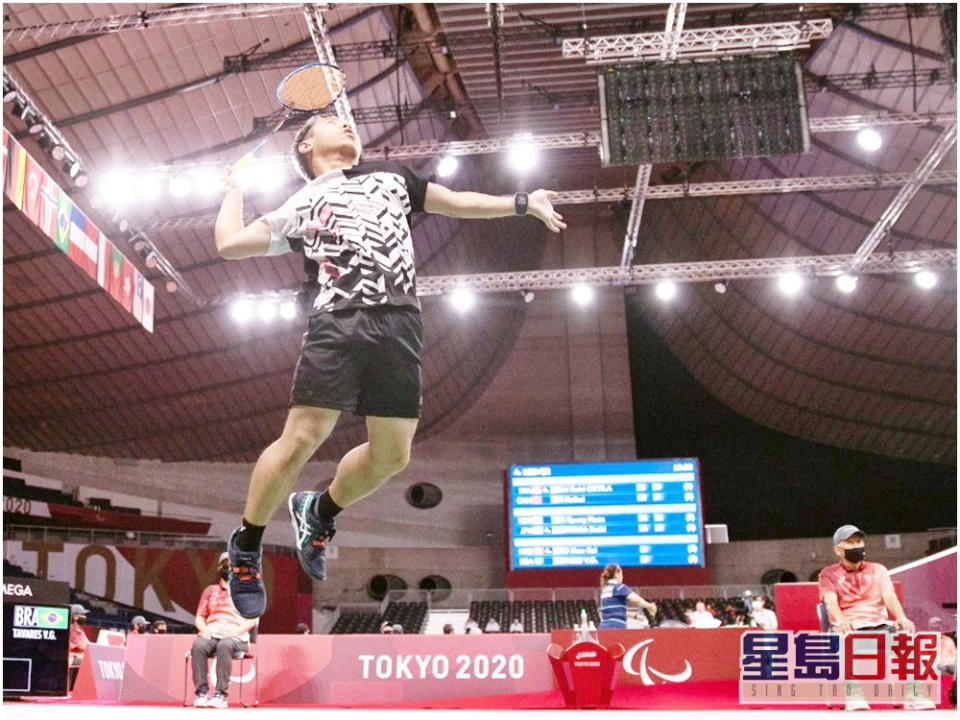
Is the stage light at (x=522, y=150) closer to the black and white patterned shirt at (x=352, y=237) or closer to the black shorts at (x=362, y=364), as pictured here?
the black and white patterned shirt at (x=352, y=237)

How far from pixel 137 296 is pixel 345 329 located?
44.4ft

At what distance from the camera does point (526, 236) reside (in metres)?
28.5

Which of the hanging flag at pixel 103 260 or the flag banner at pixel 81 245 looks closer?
the flag banner at pixel 81 245

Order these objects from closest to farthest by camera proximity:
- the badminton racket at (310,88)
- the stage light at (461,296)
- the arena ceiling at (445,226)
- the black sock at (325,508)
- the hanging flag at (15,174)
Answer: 1. the black sock at (325,508)
2. the badminton racket at (310,88)
3. the hanging flag at (15,174)
4. the arena ceiling at (445,226)
5. the stage light at (461,296)

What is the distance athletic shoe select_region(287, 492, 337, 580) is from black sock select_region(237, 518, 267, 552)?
0.64ft

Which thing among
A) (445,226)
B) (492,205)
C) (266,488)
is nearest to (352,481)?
(266,488)

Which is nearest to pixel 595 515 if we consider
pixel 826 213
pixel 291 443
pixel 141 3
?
pixel 826 213

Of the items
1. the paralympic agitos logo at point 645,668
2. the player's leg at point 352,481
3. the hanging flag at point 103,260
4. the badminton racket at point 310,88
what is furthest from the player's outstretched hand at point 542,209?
the hanging flag at point 103,260

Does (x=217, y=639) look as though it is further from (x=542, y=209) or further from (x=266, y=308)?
(x=266, y=308)

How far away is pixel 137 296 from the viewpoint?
1588 cm

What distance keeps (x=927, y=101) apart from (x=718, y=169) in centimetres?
621

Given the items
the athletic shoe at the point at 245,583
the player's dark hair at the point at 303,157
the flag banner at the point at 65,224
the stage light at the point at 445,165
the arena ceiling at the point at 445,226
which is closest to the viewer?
the athletic shoe at the point at 245,583

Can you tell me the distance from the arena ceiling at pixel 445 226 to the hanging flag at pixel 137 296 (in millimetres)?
1538

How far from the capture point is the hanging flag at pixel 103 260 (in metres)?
13.9
